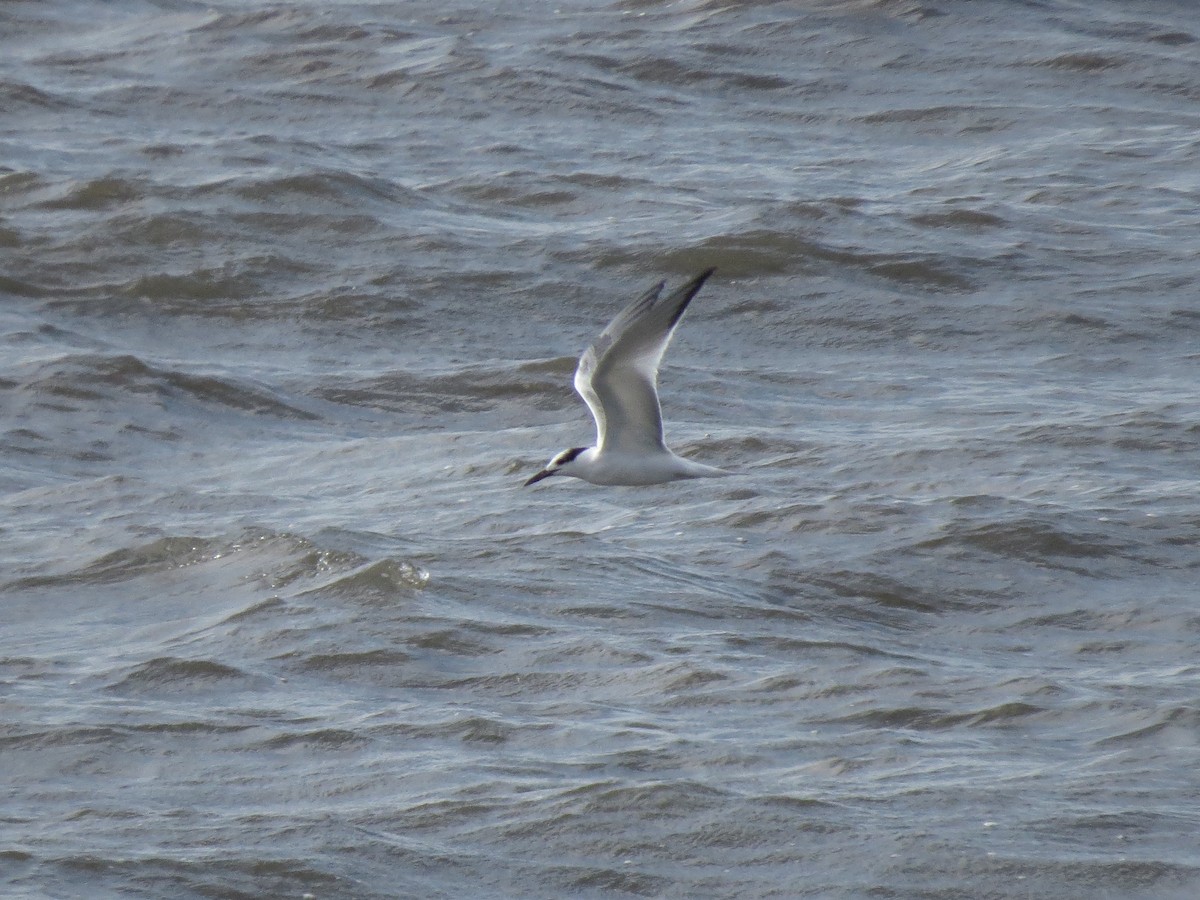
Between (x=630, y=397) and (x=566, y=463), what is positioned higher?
(x=630, y=397)

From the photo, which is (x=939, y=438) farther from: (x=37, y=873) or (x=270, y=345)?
(x=37, y=873)

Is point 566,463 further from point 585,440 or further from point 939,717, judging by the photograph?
point 585,440

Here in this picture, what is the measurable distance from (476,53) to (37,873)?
12.2 metres

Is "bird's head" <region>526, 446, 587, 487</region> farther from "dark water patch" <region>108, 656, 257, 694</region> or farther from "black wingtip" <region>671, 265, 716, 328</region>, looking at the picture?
"dark water patch" <region>108, 656, 257, 694</region>

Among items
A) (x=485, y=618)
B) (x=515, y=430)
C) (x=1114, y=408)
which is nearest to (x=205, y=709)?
(x=485, y=618)

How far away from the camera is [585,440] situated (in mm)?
12148

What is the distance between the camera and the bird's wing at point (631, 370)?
27.4 feet

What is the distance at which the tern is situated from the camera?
8367 mm

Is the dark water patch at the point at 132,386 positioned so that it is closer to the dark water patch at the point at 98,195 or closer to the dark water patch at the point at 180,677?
the dark water patch at the point at 98,195

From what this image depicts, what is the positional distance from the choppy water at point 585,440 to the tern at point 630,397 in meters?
0.98

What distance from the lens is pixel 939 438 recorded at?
40.4 feet

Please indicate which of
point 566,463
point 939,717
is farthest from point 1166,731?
point 566,463

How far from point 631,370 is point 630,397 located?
17cm

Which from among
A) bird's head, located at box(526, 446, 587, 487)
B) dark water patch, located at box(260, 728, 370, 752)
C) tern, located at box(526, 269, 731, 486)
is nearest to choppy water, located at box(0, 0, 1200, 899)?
dark water patch, located at box(260, 728, 370, 752)
